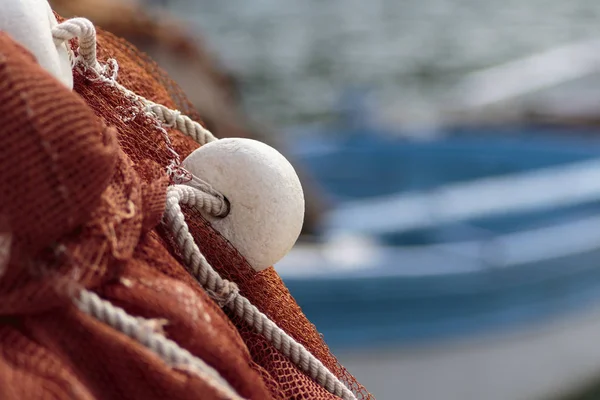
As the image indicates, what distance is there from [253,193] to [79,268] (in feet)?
0.73

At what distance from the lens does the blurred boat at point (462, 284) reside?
3912mm

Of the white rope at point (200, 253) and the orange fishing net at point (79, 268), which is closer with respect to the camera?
the orange fishing net at point (79, 268)

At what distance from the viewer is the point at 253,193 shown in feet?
2.40

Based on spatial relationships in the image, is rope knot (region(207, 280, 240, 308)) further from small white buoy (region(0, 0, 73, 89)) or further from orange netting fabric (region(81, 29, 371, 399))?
Result: small white buoy (region(0, 0, 73, 89))

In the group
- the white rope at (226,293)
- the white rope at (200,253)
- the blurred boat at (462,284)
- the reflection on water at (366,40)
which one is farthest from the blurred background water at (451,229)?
the reflection on water at (366,40)

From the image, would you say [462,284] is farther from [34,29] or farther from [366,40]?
[366,40]

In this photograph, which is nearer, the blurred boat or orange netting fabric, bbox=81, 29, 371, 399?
orange netting fabric, bbox=81, 29, 371, 399

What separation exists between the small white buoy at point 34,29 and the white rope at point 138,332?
7.5 inches

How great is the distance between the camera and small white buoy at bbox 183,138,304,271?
73cm

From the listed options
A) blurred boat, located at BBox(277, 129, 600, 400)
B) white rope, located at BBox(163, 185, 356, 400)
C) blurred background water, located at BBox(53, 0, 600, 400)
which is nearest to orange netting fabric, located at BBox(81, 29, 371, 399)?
white rope, located at BBox(163, 185, 356, 400)

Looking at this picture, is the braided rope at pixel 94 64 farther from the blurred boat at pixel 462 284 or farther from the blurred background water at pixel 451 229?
the blurred boat at pixel 462 284

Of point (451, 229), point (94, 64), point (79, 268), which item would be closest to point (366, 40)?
point (451, 229)

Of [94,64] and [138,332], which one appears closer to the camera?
[138,332]

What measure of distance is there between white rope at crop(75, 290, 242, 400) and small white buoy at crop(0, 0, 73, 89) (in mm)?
191
